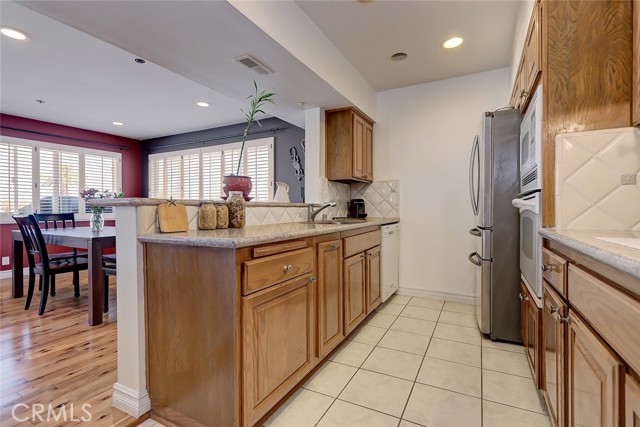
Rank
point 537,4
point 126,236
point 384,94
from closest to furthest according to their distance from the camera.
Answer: point 126,236, point 537,4, point 384,94

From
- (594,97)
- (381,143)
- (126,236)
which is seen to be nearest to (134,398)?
(126,236)

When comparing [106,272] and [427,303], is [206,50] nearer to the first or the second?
[106,272]

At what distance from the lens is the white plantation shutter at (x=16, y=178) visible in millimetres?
4359

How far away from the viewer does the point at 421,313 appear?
9.33 feet

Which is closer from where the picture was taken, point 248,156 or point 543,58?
point 543,58

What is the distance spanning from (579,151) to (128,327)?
2.29 meters

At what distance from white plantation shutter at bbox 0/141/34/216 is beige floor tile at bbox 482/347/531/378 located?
632 cm

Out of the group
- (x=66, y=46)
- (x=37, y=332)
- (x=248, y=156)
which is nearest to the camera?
(x=37, y=332)

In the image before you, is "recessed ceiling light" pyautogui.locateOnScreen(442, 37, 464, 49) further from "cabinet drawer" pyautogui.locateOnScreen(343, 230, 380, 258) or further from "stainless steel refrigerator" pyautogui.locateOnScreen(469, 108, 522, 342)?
"cabinet drawer" pyautogui.locateOnScreen(343, 230, 380, 258)

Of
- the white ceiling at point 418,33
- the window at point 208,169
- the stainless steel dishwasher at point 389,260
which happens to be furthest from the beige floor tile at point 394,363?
the window at point 208,169

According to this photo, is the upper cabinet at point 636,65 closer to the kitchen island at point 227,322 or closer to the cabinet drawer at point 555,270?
the cabinet drawer at point 555,270

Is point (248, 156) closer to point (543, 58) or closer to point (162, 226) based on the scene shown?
point (162, 226)

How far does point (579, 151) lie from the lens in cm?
135

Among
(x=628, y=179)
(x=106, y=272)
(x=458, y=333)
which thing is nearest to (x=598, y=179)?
(x=628, y=179)
